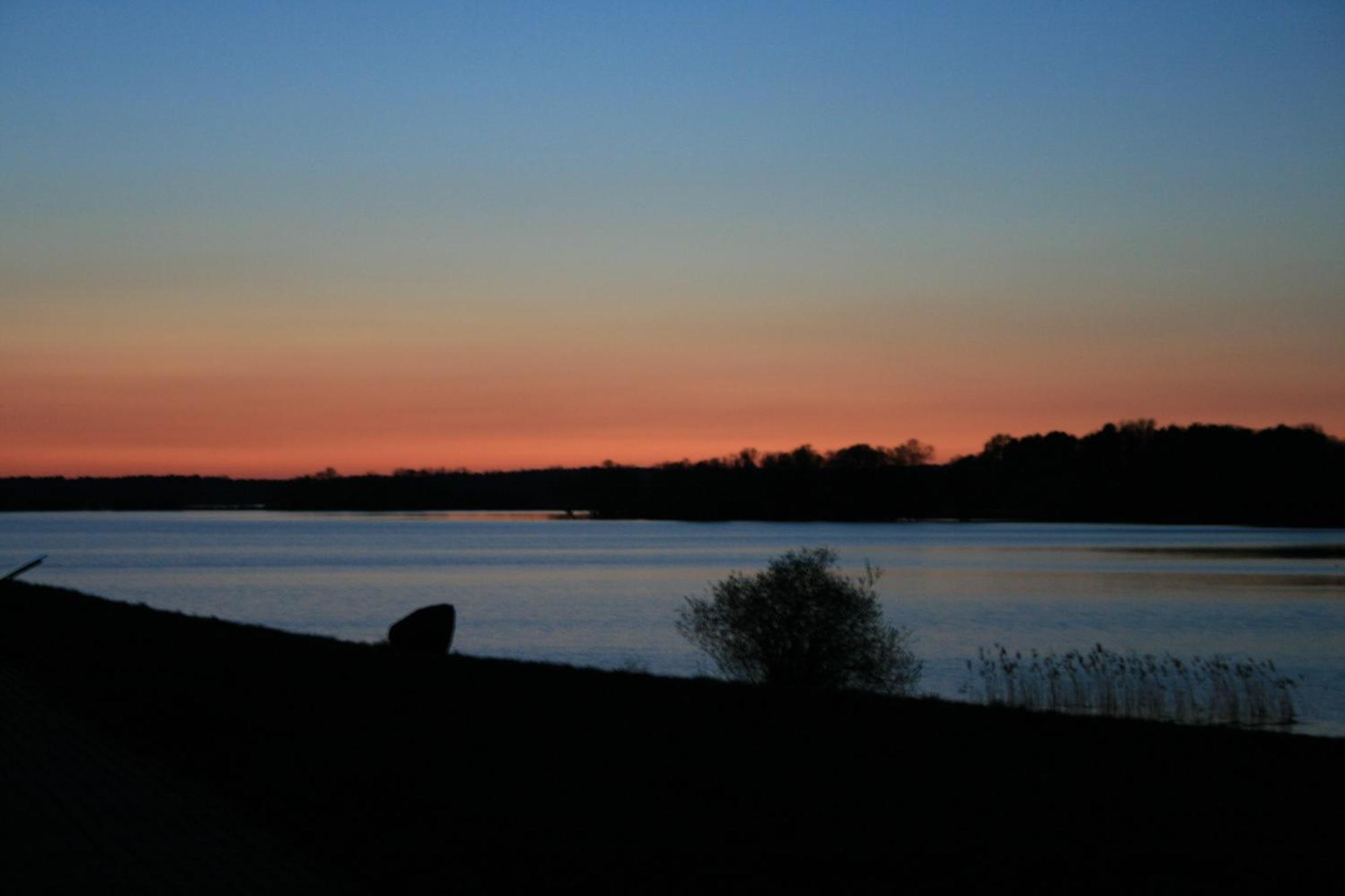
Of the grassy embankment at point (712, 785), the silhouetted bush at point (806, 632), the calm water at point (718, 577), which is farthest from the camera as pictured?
the calm water at point (718, 577)

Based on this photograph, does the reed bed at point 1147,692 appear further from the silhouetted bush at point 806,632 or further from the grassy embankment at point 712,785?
the grassy embankment at point 712,785

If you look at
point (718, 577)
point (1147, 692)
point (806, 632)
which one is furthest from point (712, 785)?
point (718, 577)

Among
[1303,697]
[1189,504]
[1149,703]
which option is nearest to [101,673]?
[1149,703]

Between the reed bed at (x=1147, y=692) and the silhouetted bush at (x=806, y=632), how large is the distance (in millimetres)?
1936

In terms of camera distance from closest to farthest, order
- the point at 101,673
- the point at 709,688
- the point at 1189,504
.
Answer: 1. the point at 709,688
2. the point at 101,673
3. the point at 1189,504

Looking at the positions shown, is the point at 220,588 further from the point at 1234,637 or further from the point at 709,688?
Answer: the point at 709,688

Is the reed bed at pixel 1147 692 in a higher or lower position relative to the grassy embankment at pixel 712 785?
lower

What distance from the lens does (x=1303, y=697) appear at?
981 inches

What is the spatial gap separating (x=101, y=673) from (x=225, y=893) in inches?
452

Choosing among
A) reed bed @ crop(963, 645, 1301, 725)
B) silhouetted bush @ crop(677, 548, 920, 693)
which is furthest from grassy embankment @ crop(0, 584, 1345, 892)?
reed bed @ crop(963, 645, 1301, 725)

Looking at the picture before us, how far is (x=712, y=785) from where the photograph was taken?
32.2 ft

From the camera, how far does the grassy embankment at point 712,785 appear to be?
25.2 feet

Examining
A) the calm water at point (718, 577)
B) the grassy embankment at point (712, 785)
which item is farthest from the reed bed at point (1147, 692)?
the grassy embankment at point (712, 785)

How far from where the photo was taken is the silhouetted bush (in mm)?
21516
